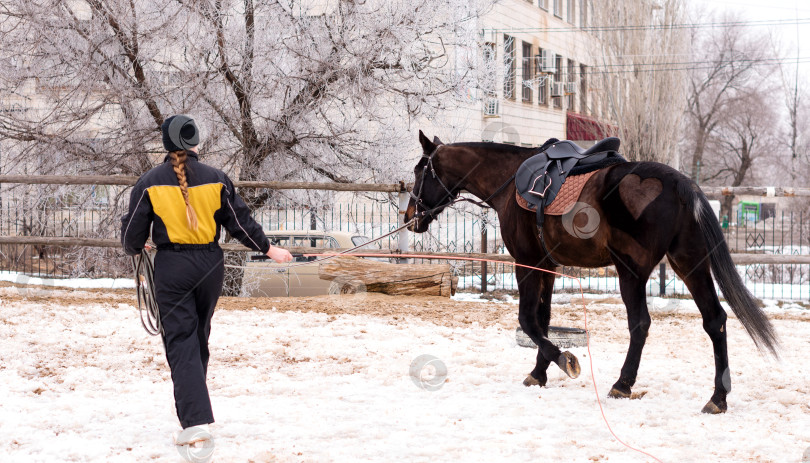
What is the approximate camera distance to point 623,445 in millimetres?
4195

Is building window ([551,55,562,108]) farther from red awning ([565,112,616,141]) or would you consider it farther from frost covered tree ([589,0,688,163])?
frost covered tree ([589,0,688,163])

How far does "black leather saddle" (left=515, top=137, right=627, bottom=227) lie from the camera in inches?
212

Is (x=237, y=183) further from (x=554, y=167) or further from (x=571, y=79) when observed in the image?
(x=571, y=79)

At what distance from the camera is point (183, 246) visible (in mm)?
4164

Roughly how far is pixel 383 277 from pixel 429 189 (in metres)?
4.22

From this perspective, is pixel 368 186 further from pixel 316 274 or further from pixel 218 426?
pixel 218 426

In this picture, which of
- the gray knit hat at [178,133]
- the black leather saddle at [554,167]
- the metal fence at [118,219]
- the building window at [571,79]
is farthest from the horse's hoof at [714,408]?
the building window at [571,79]

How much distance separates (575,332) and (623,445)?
256 cm

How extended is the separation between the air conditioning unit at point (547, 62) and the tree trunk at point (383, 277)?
1970 cm

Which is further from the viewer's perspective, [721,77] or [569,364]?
[721,77]

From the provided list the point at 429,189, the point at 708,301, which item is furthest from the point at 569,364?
the point at 429,189

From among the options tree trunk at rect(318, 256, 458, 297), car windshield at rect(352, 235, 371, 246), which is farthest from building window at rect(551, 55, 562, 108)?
tree trunk at rect(318, 256, 458, 297)

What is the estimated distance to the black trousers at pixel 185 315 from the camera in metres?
4.12

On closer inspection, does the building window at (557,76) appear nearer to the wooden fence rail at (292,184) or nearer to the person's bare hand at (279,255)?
the wooden fence rail at (292,184)
